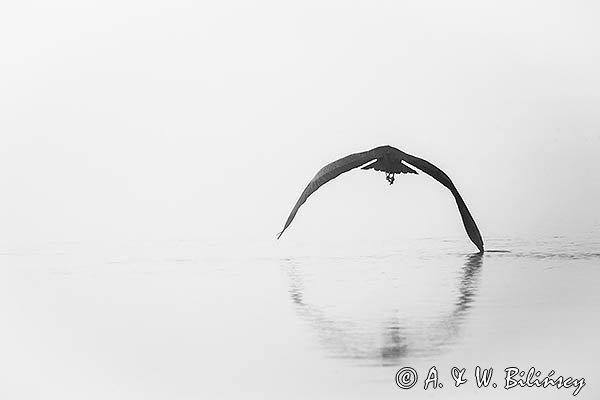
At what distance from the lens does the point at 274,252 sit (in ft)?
4.85

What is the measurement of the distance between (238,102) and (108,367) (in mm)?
528

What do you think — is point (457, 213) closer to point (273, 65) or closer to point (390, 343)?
point (390, 343)

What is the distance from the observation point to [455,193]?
152 centimetres

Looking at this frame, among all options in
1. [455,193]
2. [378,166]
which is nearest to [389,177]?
[378,166]

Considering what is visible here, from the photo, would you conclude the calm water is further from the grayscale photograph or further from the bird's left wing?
the bird's left wing

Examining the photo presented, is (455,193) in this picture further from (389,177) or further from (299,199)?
(299,199)

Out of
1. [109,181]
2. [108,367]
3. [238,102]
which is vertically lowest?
[108,367]

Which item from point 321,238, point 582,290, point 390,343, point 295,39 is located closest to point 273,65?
point 295,39

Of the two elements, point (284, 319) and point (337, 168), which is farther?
point (337, 168)

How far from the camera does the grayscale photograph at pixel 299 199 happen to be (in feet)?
4.36

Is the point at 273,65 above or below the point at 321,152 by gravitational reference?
above

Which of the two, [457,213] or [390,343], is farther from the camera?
[457,213]

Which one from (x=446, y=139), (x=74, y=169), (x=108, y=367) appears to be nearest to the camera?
(x=108, y=367)

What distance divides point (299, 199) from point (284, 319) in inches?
9.3
